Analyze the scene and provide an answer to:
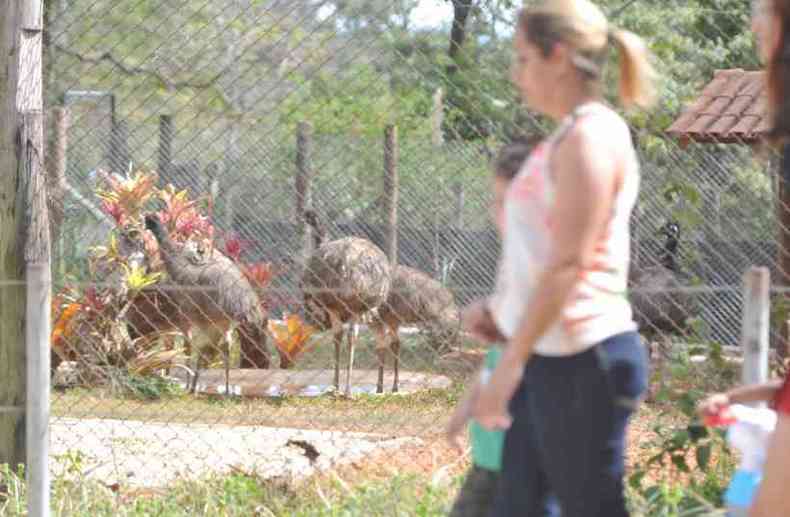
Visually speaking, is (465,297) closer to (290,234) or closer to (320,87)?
(290,234)

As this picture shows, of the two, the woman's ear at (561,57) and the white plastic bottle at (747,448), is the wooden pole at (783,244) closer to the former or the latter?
the white plastic bottle at (747,448)

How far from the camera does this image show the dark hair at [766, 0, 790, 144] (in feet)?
9.58

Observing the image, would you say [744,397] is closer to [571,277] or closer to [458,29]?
[571,277]

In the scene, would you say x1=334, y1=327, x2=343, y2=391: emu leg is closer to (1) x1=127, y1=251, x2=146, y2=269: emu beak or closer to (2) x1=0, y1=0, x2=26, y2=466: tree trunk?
(1) x1=127, y1=251, x2=146, y2=269: emu beak

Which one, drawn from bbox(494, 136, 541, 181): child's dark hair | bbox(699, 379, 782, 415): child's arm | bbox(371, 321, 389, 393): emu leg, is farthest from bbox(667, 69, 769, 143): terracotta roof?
bbox(371, 321, 389, 393): emu leg

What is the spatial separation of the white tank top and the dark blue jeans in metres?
0.04

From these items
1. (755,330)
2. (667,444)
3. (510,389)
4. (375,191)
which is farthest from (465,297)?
(510,389)

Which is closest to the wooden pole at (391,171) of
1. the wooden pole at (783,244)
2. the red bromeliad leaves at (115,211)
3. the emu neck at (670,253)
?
the emu neck at (670,253)

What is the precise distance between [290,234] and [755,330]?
6830 millimetres

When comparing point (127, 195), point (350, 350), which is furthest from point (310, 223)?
point (127, 195)

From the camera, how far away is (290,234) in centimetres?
1103

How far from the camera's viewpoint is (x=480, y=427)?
3.77 meters

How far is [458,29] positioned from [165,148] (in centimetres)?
512

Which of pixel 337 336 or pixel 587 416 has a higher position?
pixel 587 416
